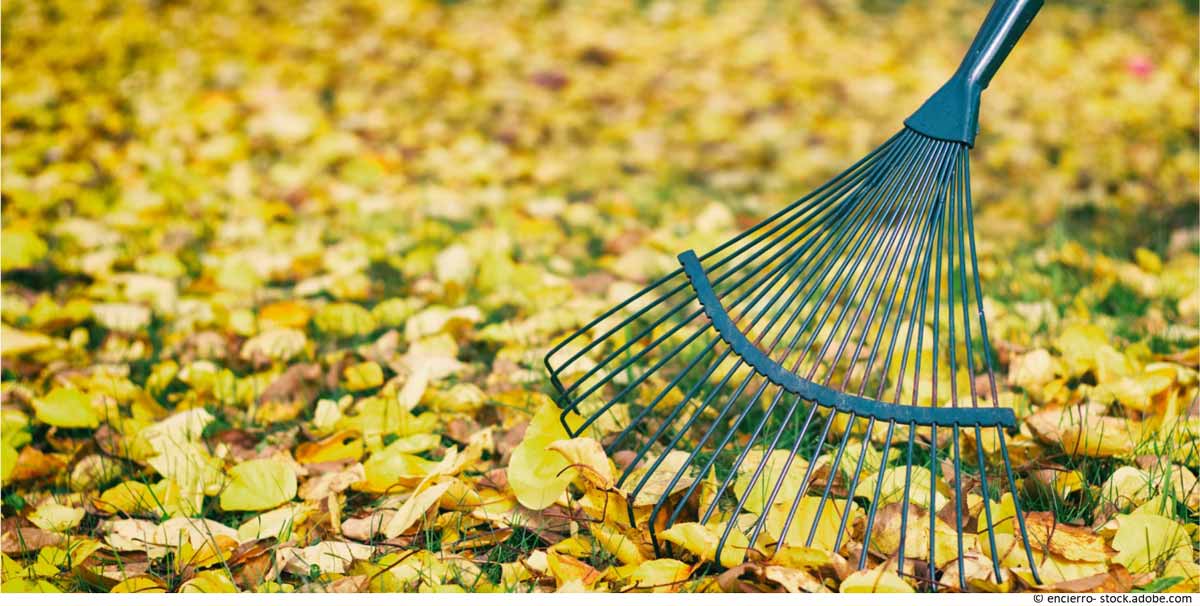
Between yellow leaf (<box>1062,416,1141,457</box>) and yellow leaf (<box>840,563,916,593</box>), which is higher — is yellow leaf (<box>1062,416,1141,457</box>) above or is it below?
above

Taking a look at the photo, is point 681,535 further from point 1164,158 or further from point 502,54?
point 502,54

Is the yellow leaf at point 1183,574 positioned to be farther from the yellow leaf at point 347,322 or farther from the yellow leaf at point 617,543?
the yellow leaf at point 347,322

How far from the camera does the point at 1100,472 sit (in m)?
1.47

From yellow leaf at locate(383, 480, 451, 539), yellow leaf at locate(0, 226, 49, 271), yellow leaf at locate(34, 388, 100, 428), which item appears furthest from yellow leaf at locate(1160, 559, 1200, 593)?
yellow leaf at locate(0, 226, 49, 271)

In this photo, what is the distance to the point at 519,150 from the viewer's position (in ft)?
11.4

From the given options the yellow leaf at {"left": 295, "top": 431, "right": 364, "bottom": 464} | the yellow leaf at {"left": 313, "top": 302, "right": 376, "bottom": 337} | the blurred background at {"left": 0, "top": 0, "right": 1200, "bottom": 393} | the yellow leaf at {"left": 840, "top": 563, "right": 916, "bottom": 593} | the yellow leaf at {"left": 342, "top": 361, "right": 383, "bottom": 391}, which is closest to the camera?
the yellow leaf at {"left": 840, "top": 563, "right": 916, "bottom": 593}

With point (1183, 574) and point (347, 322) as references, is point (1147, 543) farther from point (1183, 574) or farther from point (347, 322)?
point (347, 322)

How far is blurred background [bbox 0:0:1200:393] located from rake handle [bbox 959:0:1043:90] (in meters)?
0.75

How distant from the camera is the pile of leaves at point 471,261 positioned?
4.40 ft

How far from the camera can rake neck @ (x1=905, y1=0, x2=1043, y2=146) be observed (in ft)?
4.56

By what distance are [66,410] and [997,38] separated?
1582 millimetres

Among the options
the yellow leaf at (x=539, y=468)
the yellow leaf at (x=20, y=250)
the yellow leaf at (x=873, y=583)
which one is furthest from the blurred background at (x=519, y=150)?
the yellow leaf at (x=873, y=583)

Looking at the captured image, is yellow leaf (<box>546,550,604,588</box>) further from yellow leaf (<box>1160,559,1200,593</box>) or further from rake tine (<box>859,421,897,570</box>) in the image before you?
yellow leaf (<box>1160,559,1200,593</box>)

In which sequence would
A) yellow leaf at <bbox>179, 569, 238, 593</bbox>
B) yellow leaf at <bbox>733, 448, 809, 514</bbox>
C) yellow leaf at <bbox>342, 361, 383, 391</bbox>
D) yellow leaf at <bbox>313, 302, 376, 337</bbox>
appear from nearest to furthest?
yellow leaf at <bbox>179, 569, 238, 593</bbox>
yellow leaf at <bbox>733, 448, 809, 514</bbox>
yellow leaf at <bbox>342, 361, 383, 391</bbox>
yellow leaf at <bbox>313, 302, 376, 337</bbox>
